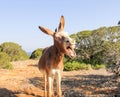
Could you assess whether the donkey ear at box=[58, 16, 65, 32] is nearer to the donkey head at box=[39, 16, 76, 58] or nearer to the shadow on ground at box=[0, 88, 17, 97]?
the donkey head at box=[39, 16, 76, 58]


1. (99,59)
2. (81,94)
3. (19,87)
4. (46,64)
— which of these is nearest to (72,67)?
(99,59)

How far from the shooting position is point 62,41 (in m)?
6.62

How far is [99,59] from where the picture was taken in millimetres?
22594

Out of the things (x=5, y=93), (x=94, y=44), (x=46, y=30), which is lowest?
(x=5, y=93)

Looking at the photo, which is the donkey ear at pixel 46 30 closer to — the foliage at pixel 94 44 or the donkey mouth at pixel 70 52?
the donkey mouth at pixel 70 52

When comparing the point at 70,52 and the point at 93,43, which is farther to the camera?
the point at 93,43

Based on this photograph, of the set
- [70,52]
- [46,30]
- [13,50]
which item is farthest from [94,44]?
[70,52]

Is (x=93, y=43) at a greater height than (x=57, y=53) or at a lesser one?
greater

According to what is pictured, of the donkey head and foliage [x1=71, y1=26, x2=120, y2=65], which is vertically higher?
foliage [x1=71, y1=26, x2=120, y2=65]

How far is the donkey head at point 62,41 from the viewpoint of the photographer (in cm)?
631

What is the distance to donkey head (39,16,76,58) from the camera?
6.31 m

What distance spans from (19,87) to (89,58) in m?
12.2

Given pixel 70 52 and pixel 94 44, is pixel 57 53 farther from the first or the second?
pixel 94 44

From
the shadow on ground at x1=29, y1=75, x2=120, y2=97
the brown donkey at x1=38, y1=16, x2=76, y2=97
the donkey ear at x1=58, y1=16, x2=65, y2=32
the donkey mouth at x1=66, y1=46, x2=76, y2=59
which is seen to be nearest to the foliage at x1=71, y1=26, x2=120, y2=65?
the shadow on ground at x1=29, y1=75, x2=120, y2=97
